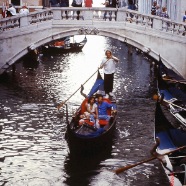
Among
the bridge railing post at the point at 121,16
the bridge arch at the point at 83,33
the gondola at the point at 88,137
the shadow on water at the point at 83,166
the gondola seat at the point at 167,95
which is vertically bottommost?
the shadow on water at the point at 83,166

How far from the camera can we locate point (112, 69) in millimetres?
12938

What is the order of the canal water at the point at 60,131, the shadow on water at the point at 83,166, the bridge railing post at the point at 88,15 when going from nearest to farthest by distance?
1. the shadow on water at the point at 83,166
2. the canal water at the point at 60,131
3. the bridge railing post at the point at 88,15

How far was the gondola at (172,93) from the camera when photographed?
11.3m

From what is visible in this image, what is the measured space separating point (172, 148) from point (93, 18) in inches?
285

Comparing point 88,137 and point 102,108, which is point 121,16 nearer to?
point 102,108

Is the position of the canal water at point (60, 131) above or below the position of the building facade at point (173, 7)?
below

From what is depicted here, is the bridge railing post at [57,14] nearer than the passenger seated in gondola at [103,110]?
No

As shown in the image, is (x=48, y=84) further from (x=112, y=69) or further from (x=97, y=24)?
(x=112, y=69)

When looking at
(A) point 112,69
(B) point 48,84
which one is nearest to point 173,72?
→ (A) point 112,69

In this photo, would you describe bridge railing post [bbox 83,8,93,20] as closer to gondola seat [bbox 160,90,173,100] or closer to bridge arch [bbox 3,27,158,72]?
bridge arch [bbox 3,27,158,72]

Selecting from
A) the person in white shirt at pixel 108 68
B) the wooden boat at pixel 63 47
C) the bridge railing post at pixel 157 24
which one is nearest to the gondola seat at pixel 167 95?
the person in white shirt at pixel 108 68

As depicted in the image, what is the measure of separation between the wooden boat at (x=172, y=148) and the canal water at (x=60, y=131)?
1.66ft

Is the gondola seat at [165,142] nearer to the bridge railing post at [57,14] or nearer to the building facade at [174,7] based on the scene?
the bridge railing post at [57,14]

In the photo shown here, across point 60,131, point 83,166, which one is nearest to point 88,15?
point 60,131
